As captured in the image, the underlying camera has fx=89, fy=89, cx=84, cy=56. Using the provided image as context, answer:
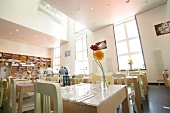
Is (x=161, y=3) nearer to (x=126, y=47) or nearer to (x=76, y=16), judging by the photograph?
(x=126, y=47)

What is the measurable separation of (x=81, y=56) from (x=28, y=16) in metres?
5.26

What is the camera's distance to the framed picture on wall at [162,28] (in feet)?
16.7

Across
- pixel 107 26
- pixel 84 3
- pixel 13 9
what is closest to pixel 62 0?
pixel 84 3

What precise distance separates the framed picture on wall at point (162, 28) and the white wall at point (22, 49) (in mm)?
10700

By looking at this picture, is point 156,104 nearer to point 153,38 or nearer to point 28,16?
point 153,38

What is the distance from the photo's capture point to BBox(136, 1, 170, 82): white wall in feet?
16.7

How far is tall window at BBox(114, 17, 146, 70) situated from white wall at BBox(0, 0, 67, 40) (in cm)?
551

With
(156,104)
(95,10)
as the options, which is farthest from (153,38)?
(156,104)

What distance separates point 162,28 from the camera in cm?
522

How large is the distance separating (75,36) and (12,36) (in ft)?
17.5

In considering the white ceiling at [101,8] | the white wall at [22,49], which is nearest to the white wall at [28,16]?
the white ceiling at [101,8]

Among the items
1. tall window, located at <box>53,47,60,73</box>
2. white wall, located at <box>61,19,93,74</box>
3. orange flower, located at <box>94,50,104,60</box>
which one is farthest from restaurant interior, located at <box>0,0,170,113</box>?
tall window, located at <box>53,47,60,73</box>

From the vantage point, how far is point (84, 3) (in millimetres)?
4949

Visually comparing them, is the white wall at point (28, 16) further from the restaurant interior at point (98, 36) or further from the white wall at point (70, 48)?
the white wall at point (70, 48)
